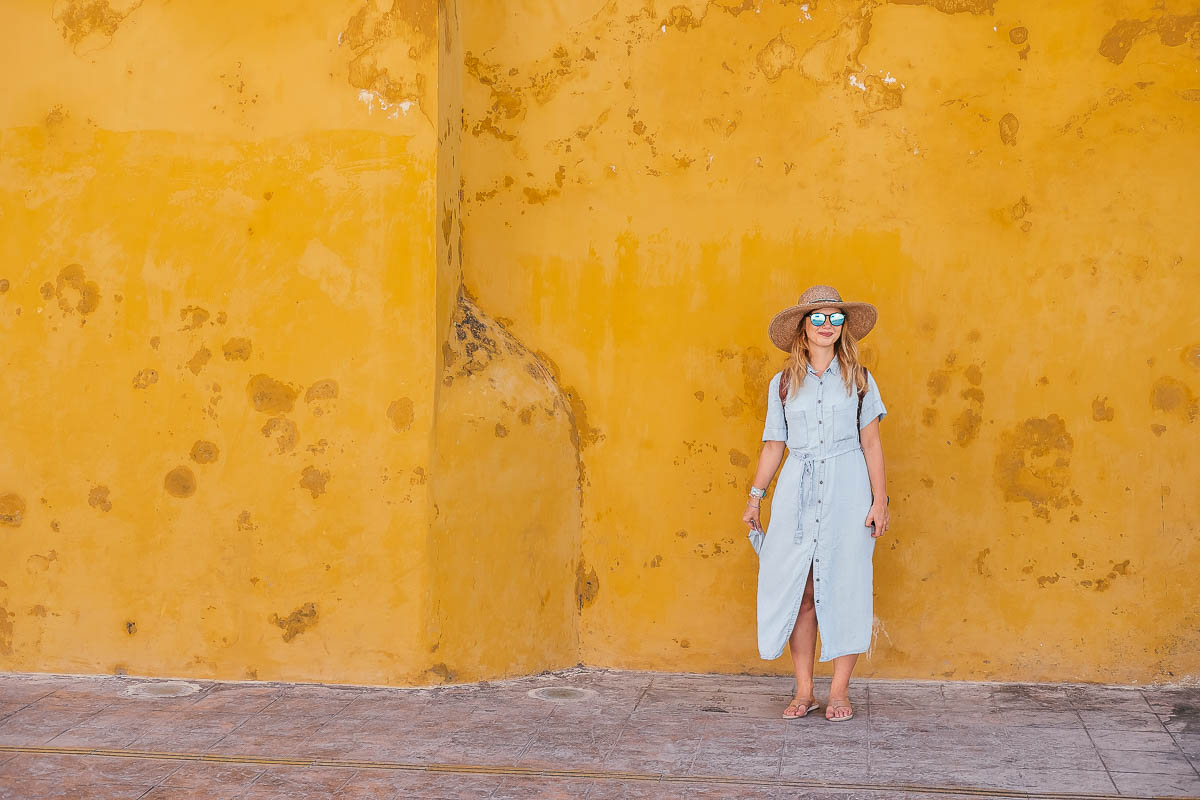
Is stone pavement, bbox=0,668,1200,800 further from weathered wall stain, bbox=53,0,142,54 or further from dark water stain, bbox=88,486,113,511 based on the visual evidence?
weathered wall stain, bbox=53,0,142,54

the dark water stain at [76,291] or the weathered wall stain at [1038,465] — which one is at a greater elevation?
the dark water stain at [76,291]

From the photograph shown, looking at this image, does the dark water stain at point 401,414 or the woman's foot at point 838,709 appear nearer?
the woman's foot at point 838,709

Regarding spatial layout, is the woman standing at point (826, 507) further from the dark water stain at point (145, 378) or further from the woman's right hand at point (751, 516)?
the dark water stain at point (145, 378)

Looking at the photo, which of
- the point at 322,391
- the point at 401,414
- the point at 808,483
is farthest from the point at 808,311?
the point at 322,391

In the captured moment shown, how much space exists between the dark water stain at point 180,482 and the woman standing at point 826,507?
216 cm

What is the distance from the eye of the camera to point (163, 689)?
464 centimetres

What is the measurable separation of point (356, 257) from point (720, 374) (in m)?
1.48

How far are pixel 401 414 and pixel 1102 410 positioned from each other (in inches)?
103

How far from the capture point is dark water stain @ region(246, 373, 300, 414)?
4695 mm

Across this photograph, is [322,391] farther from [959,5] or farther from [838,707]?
[959,5]

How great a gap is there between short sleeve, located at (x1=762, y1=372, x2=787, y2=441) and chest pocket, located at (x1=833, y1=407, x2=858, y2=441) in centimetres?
21

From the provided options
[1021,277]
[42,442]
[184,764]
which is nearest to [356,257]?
[42,442]

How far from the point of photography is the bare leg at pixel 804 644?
4.29 metres

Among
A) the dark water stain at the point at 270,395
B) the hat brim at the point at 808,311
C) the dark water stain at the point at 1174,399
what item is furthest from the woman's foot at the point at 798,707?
the dark water stain at the point at 270,395
